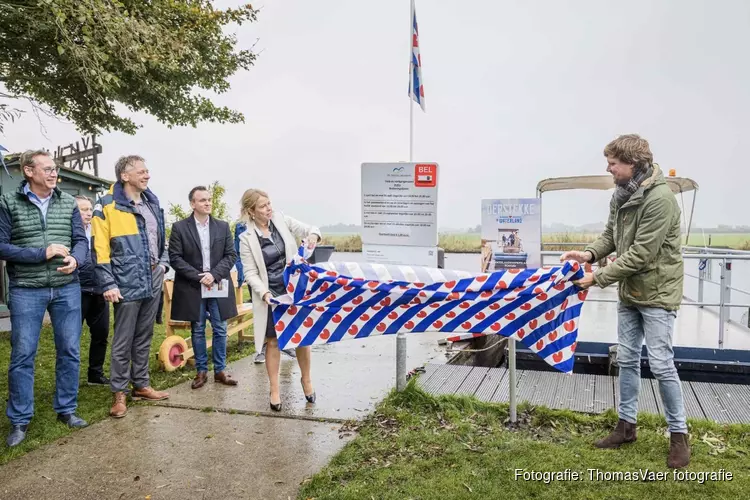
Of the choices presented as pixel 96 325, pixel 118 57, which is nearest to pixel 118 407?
pixel 96 325

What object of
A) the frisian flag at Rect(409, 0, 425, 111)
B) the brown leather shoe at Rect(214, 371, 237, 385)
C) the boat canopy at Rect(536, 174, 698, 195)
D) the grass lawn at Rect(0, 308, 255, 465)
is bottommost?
the grass lawn at Rect(0, 308, 255, 465)

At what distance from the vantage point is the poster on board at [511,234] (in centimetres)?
738

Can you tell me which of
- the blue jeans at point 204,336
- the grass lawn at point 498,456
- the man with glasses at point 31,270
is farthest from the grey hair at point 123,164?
the grass lawn at point 498,456

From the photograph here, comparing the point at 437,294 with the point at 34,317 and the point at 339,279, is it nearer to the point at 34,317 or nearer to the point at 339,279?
the point at 339,279

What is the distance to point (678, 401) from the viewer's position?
362 centimetres

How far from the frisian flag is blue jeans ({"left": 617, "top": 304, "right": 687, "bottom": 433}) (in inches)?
126

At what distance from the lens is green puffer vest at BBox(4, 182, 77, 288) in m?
4.28

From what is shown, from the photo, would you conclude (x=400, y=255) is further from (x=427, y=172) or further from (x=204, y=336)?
(x=204, y=336)

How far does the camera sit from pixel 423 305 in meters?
4.41

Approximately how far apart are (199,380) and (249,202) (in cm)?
208

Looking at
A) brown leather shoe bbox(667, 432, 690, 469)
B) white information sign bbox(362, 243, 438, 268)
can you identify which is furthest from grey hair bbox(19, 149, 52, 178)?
brown leather shoe bbox(667, 432, 690, 469)

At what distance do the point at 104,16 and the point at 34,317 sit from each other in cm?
620

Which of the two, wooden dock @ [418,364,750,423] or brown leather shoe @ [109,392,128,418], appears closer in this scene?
wooden dock @ [418,364,750,423]

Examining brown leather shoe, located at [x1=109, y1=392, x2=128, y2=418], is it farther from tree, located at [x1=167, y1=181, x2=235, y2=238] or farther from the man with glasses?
tree, located at [x1=167, y1=181, x2=235, y2=238]
